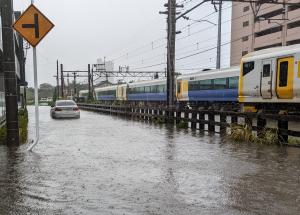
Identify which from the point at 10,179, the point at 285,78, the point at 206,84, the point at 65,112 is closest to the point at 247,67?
the point at 285,78

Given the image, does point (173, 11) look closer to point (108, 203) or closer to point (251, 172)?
point (251, 172)

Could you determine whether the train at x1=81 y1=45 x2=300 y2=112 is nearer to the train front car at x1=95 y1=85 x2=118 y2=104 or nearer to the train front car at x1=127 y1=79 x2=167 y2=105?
the train front car at x1=127 y1=79 x2=167 y2=105

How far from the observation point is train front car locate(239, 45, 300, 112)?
17.5 meters

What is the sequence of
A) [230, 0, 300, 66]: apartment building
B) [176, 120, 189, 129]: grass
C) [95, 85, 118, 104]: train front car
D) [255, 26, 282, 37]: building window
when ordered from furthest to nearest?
[255, 26, 282, 37]: building window
[95, 85, 118, 104]: train front car
[230, 0, 300, 66]: apartment building
[176, 120, 189, 129]: grass

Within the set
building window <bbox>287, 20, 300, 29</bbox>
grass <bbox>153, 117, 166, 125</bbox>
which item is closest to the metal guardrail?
grass <bbox>153, 117, 166, 125</bbox>

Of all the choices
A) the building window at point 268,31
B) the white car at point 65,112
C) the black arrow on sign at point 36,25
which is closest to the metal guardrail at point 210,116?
the white car at point 65,112

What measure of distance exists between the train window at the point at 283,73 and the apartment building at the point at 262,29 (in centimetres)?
4084

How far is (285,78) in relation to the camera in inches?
703

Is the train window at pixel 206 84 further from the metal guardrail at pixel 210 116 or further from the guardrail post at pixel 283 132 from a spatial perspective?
the guardrail post at pixel 283 132

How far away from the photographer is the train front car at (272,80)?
17.5 metres

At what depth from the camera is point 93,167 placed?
8.21 meters

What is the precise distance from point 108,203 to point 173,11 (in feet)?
58.9

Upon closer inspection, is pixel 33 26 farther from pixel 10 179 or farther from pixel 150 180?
pixel 150 180

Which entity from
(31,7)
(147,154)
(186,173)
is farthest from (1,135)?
(186,173)
